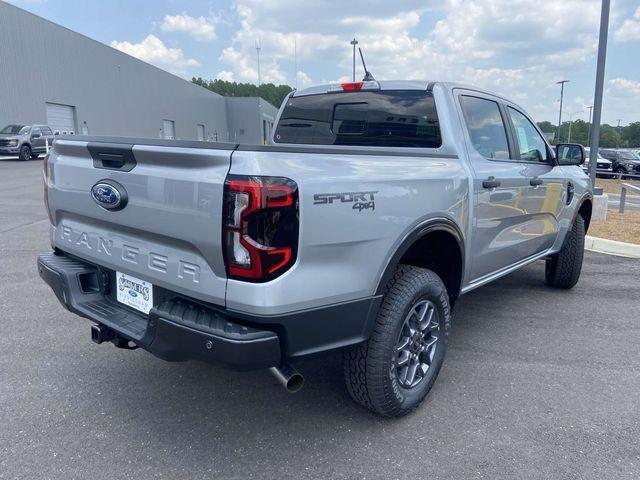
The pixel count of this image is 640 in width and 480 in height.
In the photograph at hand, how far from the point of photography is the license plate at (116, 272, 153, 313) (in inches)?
101

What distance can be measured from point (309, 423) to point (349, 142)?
212 centimetres

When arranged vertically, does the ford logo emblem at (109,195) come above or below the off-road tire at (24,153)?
above

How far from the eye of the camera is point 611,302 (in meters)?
5.12

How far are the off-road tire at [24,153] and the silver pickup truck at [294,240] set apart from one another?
24.1 meters

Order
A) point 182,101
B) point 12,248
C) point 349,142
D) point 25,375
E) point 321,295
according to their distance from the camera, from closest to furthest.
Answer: point 321,295 < point 25,375 < point 349,142 < point 12,248 < point 182,101

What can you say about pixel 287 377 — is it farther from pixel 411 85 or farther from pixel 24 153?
pixel 24 153

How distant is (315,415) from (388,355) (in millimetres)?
664

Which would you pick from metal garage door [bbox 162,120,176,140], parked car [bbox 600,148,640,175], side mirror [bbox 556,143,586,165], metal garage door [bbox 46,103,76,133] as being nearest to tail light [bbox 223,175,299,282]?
side mirror [bbox 556,143,586,165]

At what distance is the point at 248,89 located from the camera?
102 m

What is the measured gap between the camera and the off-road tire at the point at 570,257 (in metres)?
5.32

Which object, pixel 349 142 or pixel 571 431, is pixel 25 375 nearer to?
pixel 349 142

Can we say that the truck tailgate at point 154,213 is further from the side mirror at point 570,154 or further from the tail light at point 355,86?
the side mirror at point 570,154

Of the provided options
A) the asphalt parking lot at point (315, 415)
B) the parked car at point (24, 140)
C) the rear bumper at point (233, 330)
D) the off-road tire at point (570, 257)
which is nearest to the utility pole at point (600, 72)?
the off-road tire at point (570, 257)

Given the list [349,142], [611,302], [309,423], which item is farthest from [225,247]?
[611,302]
